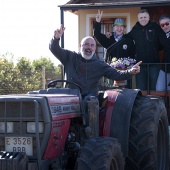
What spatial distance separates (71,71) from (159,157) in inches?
75.8

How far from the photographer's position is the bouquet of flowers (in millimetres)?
10453

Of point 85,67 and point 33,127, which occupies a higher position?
point 85,67

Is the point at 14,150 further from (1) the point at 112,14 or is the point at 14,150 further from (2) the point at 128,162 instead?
(1) the point at 112,14

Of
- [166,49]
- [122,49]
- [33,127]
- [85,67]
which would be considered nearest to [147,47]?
[166,49]

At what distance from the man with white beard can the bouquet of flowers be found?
316cm

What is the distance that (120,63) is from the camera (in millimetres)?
10500

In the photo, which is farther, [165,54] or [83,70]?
[165,54]

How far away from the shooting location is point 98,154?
5.59 metres

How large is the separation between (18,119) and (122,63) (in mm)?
5003

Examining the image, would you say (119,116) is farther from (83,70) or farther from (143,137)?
(83,70)

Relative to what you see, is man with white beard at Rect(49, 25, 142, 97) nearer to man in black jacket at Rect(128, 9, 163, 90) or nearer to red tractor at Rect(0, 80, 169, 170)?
red tractor at Rect(0, 80, 169, 170)

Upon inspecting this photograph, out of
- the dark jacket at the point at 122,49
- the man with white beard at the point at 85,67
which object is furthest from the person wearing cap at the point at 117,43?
the man with white beard at the point at 85,67

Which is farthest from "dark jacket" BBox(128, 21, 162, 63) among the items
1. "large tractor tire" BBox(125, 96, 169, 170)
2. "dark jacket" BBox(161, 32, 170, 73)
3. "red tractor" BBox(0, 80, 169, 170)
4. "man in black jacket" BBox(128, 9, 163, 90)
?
"large tractor tire" BBox(125, 96, 169, 170)

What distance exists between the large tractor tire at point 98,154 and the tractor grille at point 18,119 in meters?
0.50
